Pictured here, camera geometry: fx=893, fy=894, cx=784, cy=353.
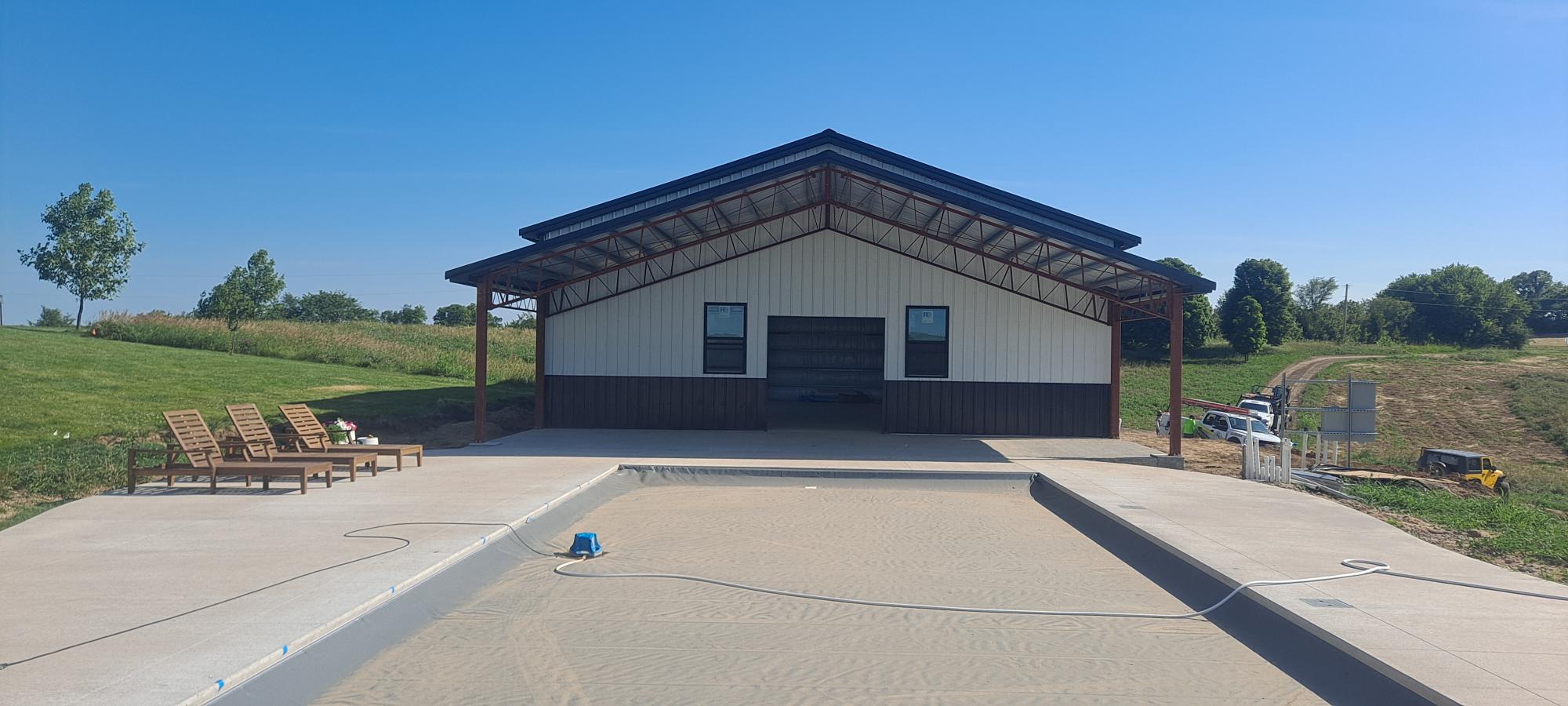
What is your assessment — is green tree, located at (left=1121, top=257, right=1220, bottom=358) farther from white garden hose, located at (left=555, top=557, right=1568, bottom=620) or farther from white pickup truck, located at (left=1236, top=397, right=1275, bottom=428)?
white garden hose, located at (left=555, top=557, right=1568, bottom=620)

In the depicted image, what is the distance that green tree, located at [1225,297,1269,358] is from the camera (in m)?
46.5

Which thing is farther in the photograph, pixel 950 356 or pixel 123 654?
pixel 950 356

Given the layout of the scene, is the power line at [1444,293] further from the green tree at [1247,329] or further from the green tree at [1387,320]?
the green tree at [1247,329]

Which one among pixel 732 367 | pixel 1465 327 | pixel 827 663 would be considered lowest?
pixel 827 663

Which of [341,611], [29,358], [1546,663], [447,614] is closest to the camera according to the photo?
[1546,663]

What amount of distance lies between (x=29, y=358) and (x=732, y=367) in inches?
579

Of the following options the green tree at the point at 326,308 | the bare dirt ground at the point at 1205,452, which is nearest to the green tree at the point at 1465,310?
the bare dirt ground at the point at 1205,452

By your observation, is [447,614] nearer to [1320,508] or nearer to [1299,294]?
[1320,508]

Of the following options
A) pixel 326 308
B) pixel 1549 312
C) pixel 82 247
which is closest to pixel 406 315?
pixel 326 308

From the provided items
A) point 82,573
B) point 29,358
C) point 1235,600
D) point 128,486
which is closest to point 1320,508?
point 1235,600

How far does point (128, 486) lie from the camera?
993 cm

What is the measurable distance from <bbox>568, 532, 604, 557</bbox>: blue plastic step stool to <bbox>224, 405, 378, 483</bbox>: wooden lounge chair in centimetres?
441

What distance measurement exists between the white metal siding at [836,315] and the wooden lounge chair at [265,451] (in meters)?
7.90

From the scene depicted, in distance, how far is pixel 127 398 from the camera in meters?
15.3
